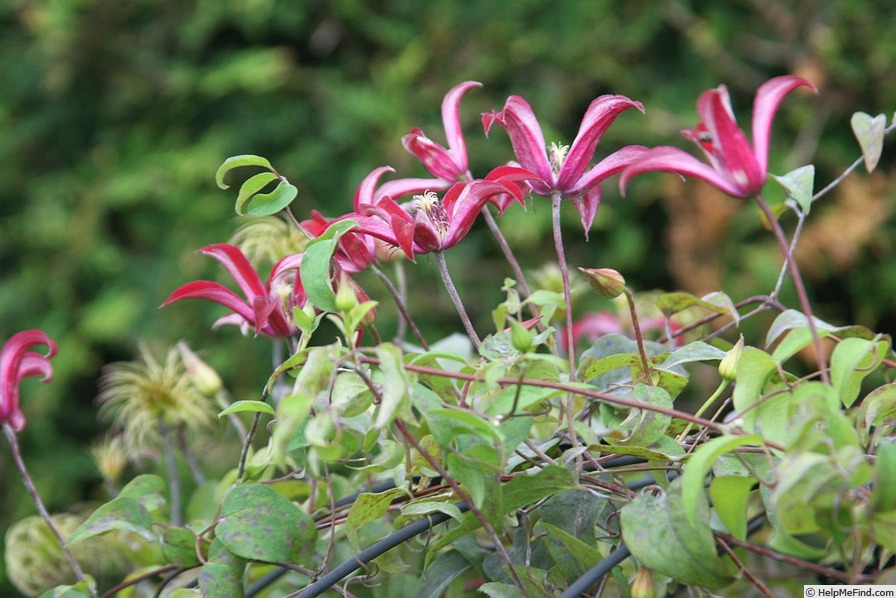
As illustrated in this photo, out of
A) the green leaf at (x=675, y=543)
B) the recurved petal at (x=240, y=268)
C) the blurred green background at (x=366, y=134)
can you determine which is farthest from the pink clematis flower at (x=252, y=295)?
the blurred green background at (x=366, y=134)

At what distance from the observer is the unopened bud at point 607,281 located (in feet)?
1.40

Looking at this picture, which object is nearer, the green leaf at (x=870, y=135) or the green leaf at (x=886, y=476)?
the green leaf at (x=886, y=476)

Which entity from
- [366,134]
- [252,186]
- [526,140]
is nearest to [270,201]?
[252,186]

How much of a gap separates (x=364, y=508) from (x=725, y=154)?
0.76 feet

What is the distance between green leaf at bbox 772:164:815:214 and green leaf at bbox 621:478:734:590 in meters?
0.17

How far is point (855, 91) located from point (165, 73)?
1242 mm

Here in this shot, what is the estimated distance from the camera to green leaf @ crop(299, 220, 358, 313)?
366 millimetres

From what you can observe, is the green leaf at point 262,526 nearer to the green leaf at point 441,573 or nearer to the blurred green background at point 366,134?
the green leaf at point 441,573

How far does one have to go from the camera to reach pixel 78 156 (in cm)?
179

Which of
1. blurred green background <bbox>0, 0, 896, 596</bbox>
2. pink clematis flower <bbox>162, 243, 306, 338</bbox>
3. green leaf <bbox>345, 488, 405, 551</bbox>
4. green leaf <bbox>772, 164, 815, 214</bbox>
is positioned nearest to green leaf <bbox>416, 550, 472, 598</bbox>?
green leaf <bbox>345, 488, 405, 551</bbox>

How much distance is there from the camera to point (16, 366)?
53cm

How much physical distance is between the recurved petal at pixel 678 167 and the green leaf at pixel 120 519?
0.32 m

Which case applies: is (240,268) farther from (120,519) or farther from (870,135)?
(870,135)

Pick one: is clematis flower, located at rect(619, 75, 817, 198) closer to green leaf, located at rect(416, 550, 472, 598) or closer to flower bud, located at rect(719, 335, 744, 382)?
flower bud, located at rect(719, 335, 744, 382)
